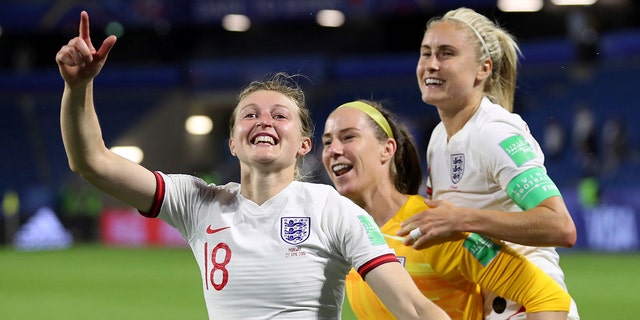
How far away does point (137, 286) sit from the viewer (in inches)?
513

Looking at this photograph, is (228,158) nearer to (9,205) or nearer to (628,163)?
(9,205)

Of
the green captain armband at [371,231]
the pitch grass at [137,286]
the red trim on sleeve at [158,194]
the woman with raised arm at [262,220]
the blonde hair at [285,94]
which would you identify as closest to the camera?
the woman with raised arm at [262,220]

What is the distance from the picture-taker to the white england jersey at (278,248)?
3.11m

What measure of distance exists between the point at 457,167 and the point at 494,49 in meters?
0.59

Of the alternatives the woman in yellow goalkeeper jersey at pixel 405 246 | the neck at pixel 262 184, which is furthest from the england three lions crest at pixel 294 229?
the woman in yellow goalkeeper jersey at pixel 405 246

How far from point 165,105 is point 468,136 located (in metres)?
28.0

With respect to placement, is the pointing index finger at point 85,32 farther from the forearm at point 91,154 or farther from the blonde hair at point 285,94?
the blonde hair at point 285,94

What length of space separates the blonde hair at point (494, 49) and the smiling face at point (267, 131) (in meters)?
1.06

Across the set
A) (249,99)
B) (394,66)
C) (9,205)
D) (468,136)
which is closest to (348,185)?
(468,136)

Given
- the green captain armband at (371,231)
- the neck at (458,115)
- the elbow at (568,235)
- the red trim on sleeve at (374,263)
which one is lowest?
the red trim on sleeve at (374,263)

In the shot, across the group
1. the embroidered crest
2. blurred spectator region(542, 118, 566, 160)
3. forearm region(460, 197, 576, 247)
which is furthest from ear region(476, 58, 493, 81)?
blurred spectator region(542, 118, 566, 160)

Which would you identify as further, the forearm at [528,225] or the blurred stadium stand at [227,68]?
the blurred stadium stand at [227,68]

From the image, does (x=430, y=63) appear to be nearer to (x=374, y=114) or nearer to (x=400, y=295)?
(x=374, y=114)

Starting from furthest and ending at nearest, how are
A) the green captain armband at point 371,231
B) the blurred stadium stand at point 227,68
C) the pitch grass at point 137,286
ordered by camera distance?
1. the blurred stadium stand at point 227,68
2. the pitch grass at point 137,286
3. the green captain armband at point 371,231
